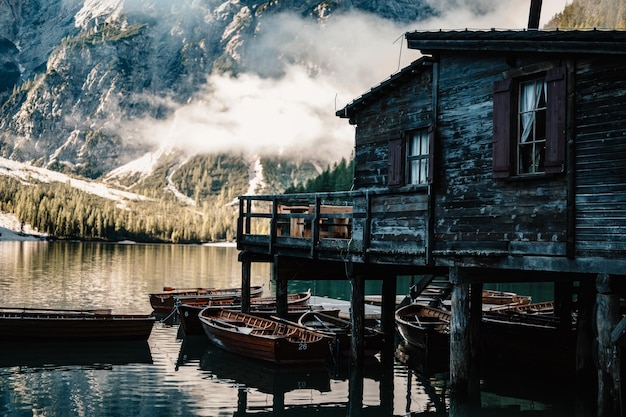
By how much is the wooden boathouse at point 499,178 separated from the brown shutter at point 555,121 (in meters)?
0.03

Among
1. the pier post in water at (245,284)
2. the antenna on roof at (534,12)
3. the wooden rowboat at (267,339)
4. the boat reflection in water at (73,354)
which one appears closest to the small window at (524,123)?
the antenna on roof at (534,12)

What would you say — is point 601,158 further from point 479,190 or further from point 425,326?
point 425,326

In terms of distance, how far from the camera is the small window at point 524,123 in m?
14.5

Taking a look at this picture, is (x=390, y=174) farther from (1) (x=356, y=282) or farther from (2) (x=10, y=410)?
(2) (x=10, y=410)

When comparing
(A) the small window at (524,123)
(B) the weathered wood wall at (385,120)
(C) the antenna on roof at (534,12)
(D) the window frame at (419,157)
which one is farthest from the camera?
(C) the antenna on roof at (534,12)

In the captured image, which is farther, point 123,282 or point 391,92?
point 123,282

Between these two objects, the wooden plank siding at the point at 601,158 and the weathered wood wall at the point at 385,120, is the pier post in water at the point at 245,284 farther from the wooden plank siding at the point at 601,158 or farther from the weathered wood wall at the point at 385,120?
the wooden plank siding at the point at 601,158

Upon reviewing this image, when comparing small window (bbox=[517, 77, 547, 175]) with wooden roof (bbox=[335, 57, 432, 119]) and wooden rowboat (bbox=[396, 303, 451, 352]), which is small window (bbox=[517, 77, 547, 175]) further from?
wooden rowboat (bbox=[396, 303, 451, 352])

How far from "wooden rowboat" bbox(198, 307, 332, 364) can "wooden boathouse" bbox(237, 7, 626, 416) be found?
1616 millimetres

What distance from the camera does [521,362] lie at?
21516mm

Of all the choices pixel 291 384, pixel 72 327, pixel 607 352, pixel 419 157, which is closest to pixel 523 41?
pixel 419 157

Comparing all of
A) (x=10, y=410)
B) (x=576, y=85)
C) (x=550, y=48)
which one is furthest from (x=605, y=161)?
(x=10, y=410)

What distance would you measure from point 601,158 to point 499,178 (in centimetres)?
245

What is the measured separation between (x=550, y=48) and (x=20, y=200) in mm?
207835
